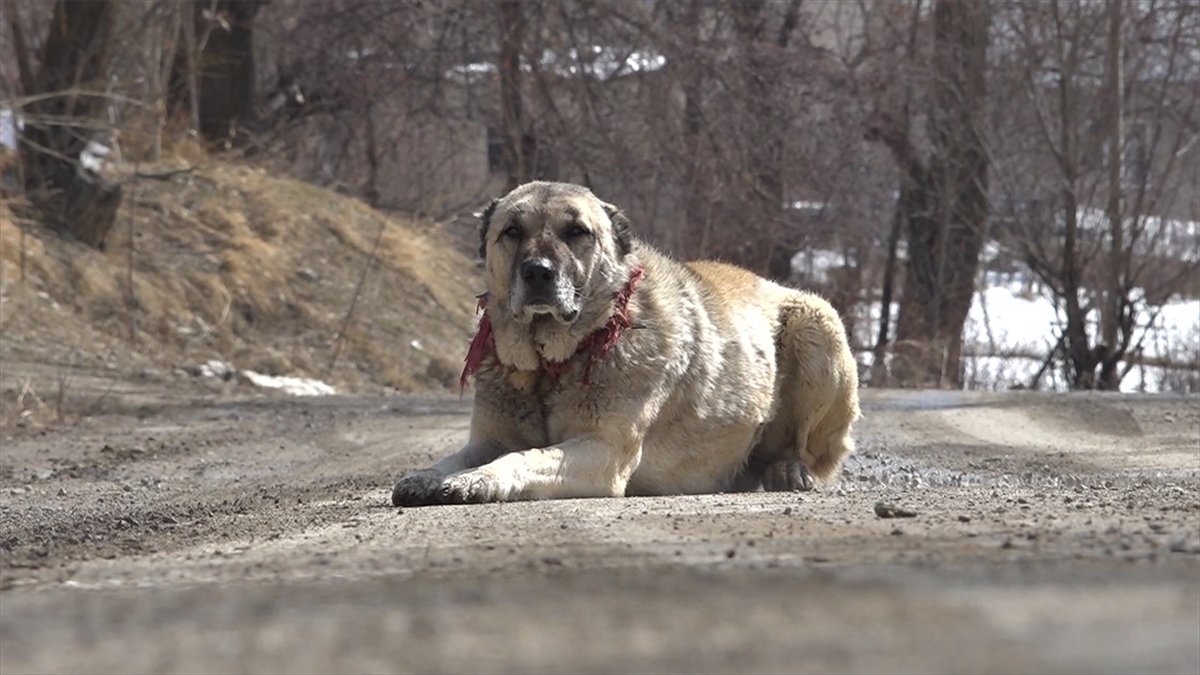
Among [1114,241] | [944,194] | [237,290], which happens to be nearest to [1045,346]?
[944,194]

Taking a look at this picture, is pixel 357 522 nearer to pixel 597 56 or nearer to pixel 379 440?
pixel 379 440

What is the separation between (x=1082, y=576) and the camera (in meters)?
4.12

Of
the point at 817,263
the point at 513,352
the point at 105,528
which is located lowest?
the point at 105,528

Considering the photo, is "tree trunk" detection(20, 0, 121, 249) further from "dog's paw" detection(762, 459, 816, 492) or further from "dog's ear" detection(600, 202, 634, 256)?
"dog's ear" detection(600, 202, 634, 256)

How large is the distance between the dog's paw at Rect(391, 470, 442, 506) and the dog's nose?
1082 millimetres

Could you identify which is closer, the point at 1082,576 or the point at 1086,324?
the point at 1082,576

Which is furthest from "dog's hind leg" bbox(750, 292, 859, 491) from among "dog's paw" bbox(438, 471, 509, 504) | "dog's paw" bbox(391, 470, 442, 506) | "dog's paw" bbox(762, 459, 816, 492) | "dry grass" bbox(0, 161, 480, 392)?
"dry grass" bbox(0, 161, 480, 392)

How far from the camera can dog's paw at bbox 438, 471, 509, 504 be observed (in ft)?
22.7

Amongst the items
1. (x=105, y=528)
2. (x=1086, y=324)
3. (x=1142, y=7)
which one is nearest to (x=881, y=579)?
(x=105, y=528)

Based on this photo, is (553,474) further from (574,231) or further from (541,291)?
(574,231)

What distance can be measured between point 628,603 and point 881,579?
2.03ft

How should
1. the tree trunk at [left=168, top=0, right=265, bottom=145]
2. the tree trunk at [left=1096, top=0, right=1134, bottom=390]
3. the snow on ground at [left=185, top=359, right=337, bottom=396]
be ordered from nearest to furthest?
1. the snow on ground at [left=185, top=359, right=337, bottom=396]
2. the tree trunk at [left=1096, top=0, right=1134, bottom=390]
3. the tree trunk at [left=168, top=0, right=265, bottom=145]

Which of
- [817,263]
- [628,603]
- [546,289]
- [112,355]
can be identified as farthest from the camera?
[817,263]

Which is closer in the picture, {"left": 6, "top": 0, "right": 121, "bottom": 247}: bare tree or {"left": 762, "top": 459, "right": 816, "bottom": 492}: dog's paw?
{"left": 762, "top": 459, "right": 816, "bottom": 492}: dog's paw
